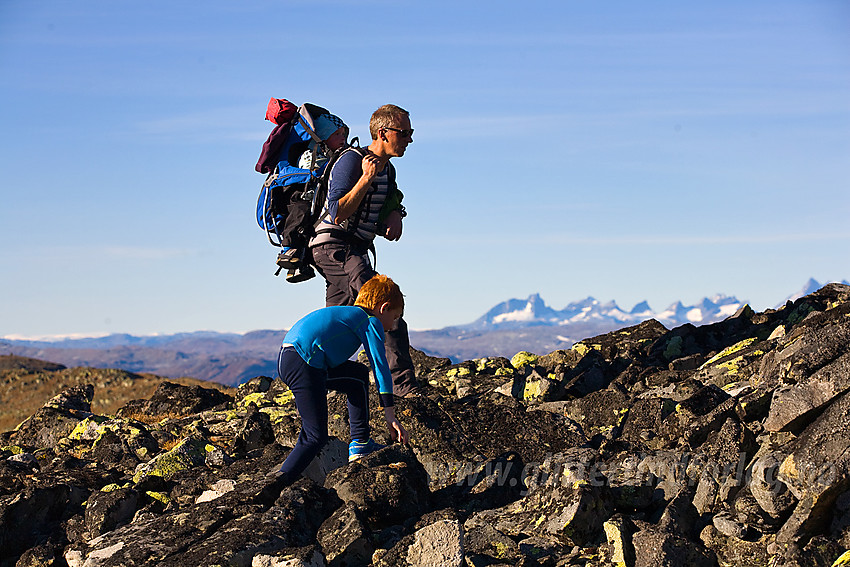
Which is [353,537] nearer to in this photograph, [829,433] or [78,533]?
[78,533]

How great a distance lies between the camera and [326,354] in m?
9.66

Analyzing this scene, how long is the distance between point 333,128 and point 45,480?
19.3ft

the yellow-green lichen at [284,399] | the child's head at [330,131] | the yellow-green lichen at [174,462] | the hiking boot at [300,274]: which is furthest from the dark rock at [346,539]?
the yellow-green lichen at [284,399]

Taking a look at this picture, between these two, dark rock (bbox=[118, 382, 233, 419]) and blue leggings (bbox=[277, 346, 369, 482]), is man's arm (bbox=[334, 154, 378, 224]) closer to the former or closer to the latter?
blue leggings (bbox=[277, 346, 369, 482])

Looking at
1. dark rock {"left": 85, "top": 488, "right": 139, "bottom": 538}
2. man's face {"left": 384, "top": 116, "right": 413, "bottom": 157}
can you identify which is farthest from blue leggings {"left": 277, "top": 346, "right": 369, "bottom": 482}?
man's face {"left": 384, "top": 116, "right": 413, "bottom": 157}

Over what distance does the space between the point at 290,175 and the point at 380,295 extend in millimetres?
2851

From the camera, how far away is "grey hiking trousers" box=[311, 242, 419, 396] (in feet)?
39.1

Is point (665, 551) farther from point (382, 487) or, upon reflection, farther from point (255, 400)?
point (255, 400)

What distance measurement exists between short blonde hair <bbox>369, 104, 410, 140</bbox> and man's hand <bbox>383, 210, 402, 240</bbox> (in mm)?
1282

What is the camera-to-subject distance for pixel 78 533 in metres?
9.94

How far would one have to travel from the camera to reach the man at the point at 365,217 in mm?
11227

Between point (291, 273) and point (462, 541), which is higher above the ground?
point (291, 273)

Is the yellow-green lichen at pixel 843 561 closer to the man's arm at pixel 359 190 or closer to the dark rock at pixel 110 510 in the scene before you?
the man's arm at pixel 359 190

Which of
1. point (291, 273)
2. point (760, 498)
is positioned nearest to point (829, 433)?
point (760, 498)
